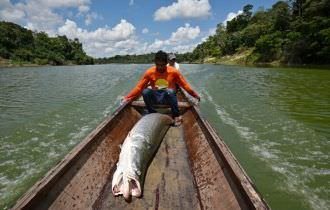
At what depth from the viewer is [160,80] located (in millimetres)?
7074

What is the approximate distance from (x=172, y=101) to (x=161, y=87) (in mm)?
439

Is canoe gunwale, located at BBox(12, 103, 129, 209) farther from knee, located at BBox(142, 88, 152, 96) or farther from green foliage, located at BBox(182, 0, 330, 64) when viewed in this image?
green foliage, located at BBox(182, 0, 330, 64)

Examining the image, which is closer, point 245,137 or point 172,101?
point 172,101

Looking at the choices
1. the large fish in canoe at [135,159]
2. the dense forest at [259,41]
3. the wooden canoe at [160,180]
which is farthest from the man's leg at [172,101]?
the dense forest at [259,41]

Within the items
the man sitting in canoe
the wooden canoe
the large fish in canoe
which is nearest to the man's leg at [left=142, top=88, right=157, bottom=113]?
the man sitting in canoe

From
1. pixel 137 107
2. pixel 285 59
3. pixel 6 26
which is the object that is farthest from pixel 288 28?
pixel 6 26

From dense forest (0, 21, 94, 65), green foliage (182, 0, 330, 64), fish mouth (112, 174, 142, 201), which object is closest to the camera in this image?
fish mouth (112, 174, 142, 201)

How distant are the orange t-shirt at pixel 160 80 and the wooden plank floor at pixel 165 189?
1966 mm

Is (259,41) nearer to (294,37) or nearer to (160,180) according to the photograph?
(294,37)

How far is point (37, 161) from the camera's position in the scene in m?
6.75

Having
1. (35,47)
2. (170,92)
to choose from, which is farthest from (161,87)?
(35,47)

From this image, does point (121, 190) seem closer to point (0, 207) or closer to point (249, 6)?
point (0, 207)

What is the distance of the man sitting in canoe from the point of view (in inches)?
274

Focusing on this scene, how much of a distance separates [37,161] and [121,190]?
389cm
